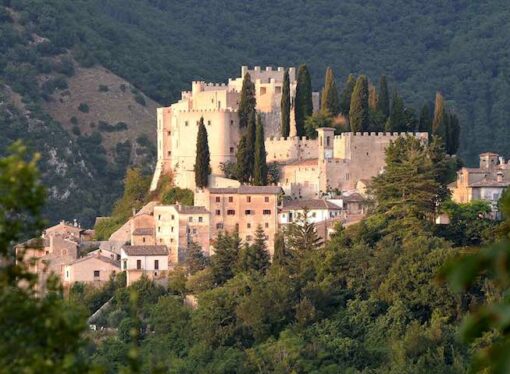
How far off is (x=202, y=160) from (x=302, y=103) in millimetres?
4143

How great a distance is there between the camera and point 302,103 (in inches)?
2154

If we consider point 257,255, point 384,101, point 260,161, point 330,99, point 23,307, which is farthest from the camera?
point 384,101

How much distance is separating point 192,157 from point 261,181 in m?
3.76

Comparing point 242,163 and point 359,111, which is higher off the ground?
point 359,111

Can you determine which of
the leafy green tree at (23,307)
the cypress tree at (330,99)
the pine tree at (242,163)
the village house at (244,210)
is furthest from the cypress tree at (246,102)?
the leafy green tree at (23,307)

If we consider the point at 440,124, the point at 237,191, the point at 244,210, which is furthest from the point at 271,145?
the point at 440,124

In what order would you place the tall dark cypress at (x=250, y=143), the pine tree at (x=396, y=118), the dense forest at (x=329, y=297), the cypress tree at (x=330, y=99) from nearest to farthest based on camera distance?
the dense forest at (x=329, y=297) < the tall dark cypress at (x=250, y=143) < the pine tree at (x=396, y=118) < the cypress tree at (x=330, y=99)

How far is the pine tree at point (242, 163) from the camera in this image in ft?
171

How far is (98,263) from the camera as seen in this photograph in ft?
→ 171

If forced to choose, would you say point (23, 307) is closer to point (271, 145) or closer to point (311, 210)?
point (311, 210)

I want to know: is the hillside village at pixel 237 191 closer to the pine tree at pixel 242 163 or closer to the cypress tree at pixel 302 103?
the pine tree at pixel 242 163

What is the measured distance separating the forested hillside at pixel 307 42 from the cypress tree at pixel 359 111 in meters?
31.1

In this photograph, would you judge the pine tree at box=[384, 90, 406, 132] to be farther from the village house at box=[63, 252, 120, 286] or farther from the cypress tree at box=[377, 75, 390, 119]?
the village house at box=[63, 252, 120, 286]

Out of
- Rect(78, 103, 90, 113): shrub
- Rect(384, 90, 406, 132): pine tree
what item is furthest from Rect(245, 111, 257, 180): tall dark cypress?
Rect(78, 103, 90, 113): shrub
